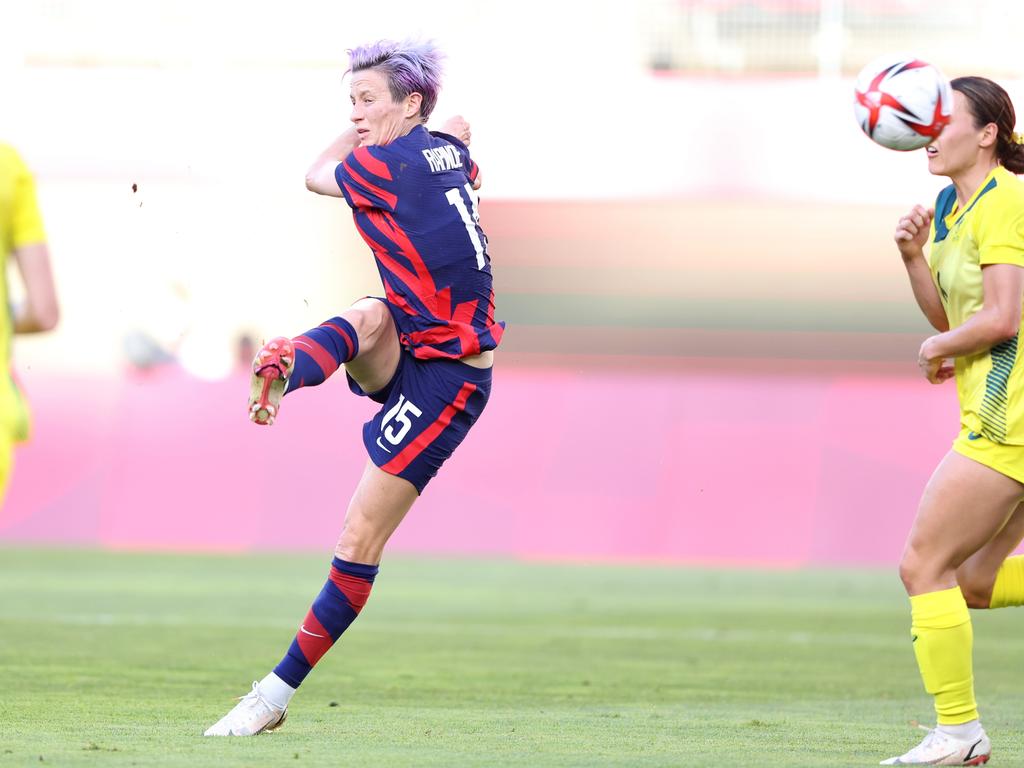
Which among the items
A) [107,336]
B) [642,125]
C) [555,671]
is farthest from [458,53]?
[555,671]

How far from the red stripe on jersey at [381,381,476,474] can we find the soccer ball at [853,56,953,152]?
4.61 feet

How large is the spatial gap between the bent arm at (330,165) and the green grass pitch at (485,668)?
164cm

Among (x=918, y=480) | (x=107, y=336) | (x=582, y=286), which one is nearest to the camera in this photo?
(x=918, y=480)

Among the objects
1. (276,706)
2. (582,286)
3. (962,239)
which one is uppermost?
(962,239)

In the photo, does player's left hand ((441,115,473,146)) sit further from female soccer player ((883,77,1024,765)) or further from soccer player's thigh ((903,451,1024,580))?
soccer player's thigh ((903,451,1024,580))

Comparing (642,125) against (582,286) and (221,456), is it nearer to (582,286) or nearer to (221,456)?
(582,286)

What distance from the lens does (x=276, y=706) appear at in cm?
492

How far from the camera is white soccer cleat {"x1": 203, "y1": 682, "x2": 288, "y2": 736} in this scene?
4836 mm

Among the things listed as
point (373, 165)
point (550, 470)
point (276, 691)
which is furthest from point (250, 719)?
point (550, 470)

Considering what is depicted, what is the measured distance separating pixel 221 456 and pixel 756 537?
5.00 meters

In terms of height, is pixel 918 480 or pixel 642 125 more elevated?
pixel 642 125

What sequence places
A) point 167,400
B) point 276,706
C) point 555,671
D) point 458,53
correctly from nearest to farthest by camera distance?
point 276,706 < point 555,671 < point 167,400 < point 458,53

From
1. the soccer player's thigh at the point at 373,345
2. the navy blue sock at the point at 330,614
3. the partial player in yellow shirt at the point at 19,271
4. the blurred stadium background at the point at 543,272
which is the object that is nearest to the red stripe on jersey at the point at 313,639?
the navy blue sock at the point at 330,614

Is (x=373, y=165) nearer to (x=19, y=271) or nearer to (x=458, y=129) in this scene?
(x=458, y=129)
